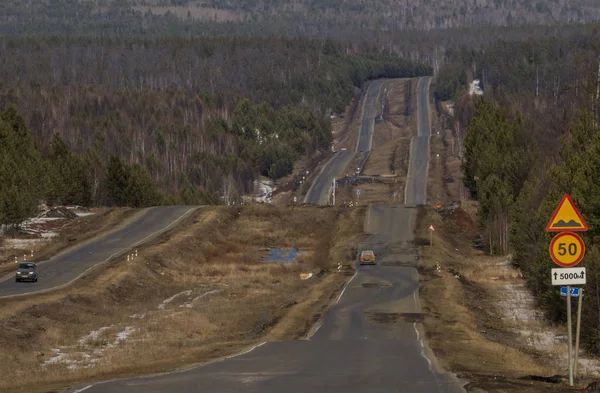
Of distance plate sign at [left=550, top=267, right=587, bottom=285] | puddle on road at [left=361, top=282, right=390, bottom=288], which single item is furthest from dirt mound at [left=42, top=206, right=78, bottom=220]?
distance plate sign at [left=550, top=267, right=587, bottom=285]

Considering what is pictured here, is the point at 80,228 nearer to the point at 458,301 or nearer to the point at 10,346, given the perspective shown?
the point at 458,301

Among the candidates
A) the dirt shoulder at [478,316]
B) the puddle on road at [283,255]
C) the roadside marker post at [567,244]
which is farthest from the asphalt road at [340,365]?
the puddle on road at [283,255]

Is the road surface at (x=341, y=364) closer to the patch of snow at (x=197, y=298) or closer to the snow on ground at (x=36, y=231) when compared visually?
the patch of snow at (x=197, y=298)

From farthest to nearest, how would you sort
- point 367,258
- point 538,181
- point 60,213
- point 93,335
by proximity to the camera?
point 60,213
point 367,258
point 538,181
point 93,335

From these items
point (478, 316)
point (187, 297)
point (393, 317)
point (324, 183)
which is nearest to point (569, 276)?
point (393, 317)

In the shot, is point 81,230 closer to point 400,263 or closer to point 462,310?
point 400,263

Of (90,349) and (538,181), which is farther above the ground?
(538,181)
